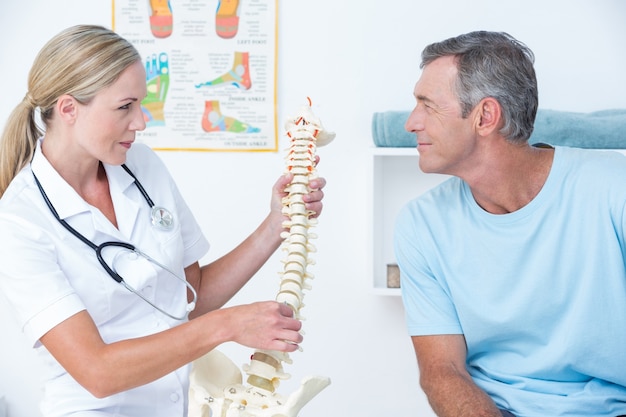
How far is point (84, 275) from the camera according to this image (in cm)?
161

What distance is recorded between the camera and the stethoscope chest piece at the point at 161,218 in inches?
69.6

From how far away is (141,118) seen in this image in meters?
1.68

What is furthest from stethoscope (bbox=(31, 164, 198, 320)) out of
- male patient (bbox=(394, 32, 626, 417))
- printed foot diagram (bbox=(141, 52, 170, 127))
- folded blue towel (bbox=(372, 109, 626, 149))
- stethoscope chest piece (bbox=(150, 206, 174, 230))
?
folded blue towel (bbox=(372, 109, 626, 149))

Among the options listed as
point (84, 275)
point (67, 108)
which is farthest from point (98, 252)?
point (67, 108)

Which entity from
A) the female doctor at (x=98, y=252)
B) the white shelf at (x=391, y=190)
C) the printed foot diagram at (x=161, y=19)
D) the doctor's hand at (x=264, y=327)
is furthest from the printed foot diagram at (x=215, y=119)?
the doctor's hand at (x=264, y=327)

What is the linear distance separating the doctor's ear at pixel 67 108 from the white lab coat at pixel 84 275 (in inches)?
4.0

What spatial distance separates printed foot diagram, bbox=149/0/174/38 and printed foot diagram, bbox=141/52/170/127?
71 mm

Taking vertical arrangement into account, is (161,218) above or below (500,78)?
below

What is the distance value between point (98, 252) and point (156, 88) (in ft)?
4.02

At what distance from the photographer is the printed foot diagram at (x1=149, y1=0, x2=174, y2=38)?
2.72 m

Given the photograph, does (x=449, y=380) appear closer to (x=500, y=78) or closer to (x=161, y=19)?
(x=500, y=78)

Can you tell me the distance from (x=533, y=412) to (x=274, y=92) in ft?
4.65

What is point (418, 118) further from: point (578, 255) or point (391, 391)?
point (391, 391)

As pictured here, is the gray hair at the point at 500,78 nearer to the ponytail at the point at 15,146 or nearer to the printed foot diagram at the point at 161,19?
the ponytail at the point at 15,146
